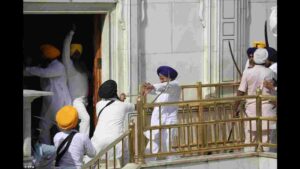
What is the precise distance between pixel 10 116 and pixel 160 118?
612cm

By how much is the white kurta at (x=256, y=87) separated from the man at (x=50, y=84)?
254cm

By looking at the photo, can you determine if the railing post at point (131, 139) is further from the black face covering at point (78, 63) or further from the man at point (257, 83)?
the black face covering at point (78, 63)

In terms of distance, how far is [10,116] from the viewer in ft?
22.8

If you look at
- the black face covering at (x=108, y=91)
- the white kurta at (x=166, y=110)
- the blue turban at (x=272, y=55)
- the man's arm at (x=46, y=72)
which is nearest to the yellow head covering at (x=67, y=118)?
the black face covering at (x=108, y=91)

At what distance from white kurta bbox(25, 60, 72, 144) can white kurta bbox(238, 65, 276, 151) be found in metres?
2.53

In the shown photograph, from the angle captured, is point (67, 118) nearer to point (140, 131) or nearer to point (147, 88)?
point (140, 131)

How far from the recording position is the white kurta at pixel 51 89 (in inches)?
559

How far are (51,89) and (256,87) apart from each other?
2.92 m

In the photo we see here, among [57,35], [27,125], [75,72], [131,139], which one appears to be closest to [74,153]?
[27,125]

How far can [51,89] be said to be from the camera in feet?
47.2
